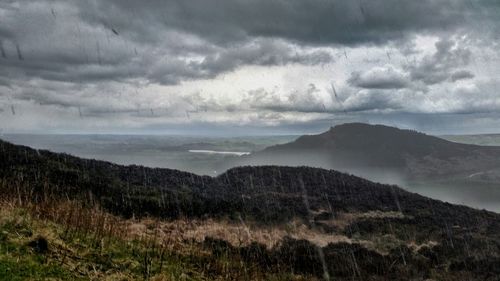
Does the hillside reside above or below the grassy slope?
below

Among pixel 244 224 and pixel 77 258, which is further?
pixel 244 224

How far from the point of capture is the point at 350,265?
70.7 feet

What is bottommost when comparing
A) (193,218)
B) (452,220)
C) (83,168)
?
(452,220)

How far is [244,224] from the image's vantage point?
29.3 meters

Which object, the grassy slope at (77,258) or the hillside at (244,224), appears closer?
the grassy slope at (77,258)

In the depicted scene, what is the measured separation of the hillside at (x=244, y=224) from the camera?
1122cm

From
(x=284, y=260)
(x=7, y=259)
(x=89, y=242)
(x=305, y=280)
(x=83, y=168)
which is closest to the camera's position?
(x=7, y=259)

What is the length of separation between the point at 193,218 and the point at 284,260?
10.0 meters

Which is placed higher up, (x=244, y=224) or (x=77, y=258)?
(x=77, y=258)

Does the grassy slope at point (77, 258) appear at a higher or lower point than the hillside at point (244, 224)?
higher

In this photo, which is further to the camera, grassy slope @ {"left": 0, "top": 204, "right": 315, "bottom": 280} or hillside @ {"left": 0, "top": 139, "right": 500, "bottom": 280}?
hillside @ {"left": 0, "top": 139, "right": 500, "bottom": 280}

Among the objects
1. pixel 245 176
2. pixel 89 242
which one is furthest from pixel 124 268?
pixel 245 176

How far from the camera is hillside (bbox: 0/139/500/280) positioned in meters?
11.2

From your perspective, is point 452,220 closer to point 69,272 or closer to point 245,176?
point 245,176
